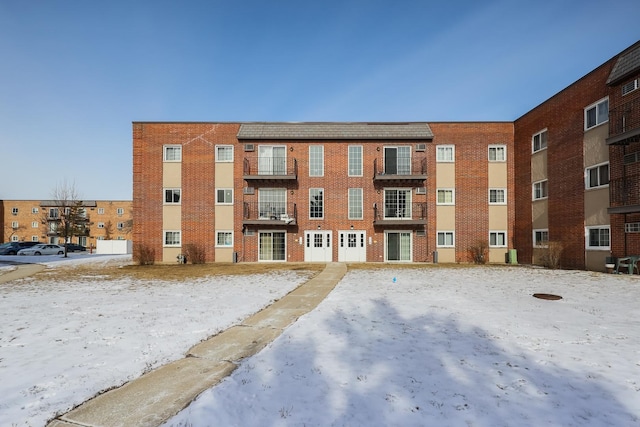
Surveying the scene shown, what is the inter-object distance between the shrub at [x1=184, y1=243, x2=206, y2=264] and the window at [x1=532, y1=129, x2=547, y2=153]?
2489 centimetres

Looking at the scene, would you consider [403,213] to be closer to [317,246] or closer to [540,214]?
[317,246]

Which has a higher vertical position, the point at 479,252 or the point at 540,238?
the point at 540,238

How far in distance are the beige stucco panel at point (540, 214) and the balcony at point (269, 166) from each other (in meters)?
16.9

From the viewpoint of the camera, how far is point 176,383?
4.50 meters

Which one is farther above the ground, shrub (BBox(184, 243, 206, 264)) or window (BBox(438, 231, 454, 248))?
window (BBox(438, 231, 454, 248))

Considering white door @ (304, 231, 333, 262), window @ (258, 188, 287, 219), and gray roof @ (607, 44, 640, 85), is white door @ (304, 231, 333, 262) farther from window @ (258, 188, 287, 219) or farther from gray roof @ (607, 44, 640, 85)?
gray roof @ (607, 44, 640, 85)

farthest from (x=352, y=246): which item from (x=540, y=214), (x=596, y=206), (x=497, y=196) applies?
(x=596, y=206)

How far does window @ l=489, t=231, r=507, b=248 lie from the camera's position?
2373 cm

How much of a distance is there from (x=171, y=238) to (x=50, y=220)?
4677 cm

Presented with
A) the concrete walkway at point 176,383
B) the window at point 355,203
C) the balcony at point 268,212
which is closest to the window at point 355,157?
the window at point 355,203

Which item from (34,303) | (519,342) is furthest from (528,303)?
(34,303)

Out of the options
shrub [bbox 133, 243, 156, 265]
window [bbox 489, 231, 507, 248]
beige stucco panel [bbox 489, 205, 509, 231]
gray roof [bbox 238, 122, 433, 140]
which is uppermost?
gray roof [bbox 238, 122, 433, 140]

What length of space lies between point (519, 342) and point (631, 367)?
153cm

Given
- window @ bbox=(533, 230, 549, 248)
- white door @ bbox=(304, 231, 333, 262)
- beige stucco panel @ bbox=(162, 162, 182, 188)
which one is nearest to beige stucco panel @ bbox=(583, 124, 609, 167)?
window @ bbox=(533, 230, 549, 248)
